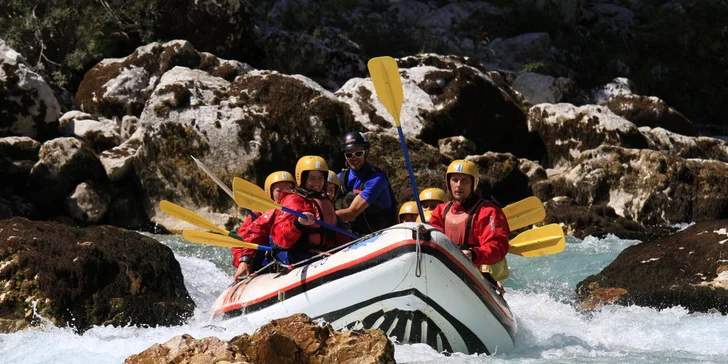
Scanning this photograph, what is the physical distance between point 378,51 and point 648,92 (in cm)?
604

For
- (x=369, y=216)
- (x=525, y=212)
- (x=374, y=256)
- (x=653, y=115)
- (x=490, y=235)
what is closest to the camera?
(x=374, y=256)

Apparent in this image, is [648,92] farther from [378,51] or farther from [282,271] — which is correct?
[282,271]

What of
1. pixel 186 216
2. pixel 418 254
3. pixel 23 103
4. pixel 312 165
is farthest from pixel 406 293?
pixel 23 103

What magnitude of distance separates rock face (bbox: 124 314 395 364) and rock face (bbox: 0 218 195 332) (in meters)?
2.36

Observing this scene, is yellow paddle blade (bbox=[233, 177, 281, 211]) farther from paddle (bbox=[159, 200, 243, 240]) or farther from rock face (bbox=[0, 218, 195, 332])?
rock face (bbox=[0, 218, 195, 332])

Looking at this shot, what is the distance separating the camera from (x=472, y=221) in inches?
243

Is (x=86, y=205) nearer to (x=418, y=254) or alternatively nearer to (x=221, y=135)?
(x=221, y=135)

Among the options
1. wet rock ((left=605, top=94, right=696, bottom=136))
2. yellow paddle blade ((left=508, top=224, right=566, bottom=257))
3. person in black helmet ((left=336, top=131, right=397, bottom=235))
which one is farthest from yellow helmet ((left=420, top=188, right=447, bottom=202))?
wet rock ((left=605, top=94, right=696, bottom=136))

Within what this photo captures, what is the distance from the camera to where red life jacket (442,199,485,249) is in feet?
20.3

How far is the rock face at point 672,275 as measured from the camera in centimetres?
730

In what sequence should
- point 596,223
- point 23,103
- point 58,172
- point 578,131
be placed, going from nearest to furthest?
point 58,172
point 596,223
point 23,103
point 578,131

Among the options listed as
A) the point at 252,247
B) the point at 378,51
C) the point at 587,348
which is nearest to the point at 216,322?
the point at 252,247

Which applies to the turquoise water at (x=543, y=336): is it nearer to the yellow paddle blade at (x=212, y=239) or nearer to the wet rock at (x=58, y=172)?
the yellow paddle blade at (x=212, y=239)

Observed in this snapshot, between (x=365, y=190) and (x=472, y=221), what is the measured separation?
1.25 m
